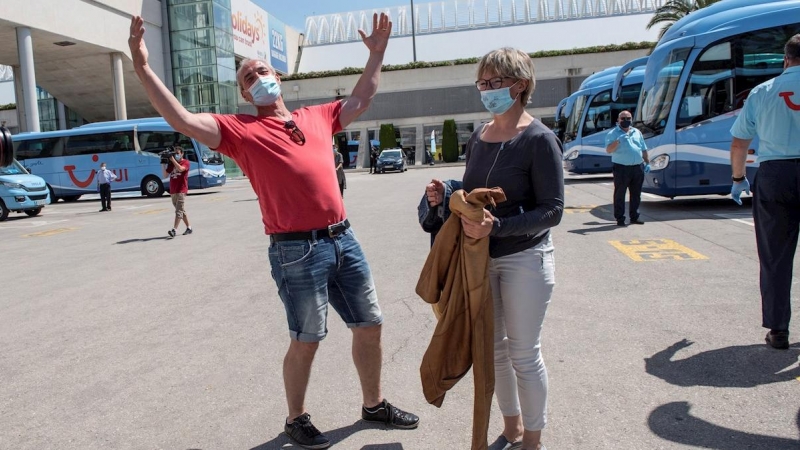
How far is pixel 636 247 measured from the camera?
8.59 m

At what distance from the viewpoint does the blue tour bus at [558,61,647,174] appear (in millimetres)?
22516

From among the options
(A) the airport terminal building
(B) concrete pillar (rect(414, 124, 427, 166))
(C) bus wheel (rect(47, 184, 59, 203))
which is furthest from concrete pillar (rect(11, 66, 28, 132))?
(B) concrete pillar (rect(414, 124, 427, 166))

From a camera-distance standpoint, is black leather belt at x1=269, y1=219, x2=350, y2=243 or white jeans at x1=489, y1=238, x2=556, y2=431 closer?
white jeans at x1=489, y1=238, x2=556, y2=431

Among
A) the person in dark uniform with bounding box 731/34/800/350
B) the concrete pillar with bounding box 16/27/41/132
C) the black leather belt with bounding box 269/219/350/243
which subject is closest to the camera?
the black leather belt with bounding box 269/219/350/243

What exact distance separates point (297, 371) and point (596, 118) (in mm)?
21409

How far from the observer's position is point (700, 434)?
128 inches

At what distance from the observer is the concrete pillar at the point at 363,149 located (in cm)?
5609

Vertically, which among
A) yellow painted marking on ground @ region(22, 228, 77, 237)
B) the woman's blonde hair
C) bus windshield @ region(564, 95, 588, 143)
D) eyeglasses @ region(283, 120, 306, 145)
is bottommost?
yellow painted marking on ground @ region(22, 228, 77, 237)

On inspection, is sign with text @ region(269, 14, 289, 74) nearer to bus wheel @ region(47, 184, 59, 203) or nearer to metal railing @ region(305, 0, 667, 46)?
metal railing @ region(305, 0, 667, 46)

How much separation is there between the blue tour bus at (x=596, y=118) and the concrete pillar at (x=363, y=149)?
32931 mm

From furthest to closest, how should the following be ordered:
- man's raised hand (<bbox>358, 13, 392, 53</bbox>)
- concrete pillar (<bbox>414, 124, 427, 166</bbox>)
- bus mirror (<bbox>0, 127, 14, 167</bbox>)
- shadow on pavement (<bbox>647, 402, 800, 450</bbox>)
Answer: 1. concrete pillar (<bbox>414, 124, 427, 166</bbox>)
2. man's raised hand (<bbox>358, 13, 392, 53</bbox>)
3. bus mirror (<bbox>0, 127, 14, 167</bbox>)
4. shadow on pavement (<bbox>647, 402, 800, 450</bbox>)

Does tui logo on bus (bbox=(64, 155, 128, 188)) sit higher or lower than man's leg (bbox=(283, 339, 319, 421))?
higher

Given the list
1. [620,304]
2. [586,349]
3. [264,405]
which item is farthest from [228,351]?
[620,304]

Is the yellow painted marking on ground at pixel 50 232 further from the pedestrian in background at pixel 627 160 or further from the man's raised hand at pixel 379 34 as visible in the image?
the man's raised hand at pixel 379 34
